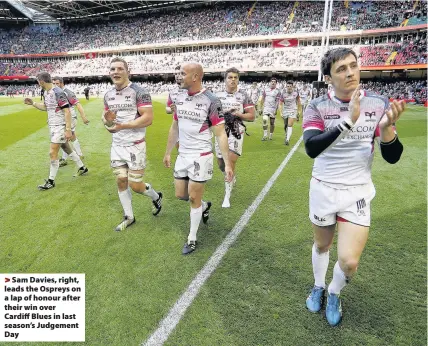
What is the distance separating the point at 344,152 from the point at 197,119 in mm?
2006

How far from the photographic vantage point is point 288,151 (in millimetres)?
10328

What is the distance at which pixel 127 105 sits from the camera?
4652 millimetres

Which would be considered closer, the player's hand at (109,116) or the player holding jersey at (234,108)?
the player's hand at (109,116)

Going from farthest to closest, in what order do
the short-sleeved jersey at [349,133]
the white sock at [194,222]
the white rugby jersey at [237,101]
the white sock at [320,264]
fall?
the white rugby jersey at [237,101] → the white sock at [194,222] → the white sock at [320,264] → the short-sleeved jersey at [349,133]

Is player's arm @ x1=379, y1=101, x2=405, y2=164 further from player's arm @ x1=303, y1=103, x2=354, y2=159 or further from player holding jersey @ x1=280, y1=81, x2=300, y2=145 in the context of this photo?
player holding jersey @ x1=280, y1=81, x2=300, y2=145

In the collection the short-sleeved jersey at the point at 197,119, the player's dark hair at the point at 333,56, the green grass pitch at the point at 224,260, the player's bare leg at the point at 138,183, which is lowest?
the green grass pitch at the point at 224,260

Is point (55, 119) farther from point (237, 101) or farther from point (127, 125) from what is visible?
point (237, 101)

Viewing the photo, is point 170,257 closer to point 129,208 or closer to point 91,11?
point 129,208

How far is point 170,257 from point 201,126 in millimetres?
1762

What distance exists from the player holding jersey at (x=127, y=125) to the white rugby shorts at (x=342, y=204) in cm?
276

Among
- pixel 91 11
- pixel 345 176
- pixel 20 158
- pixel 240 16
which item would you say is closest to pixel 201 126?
pixel 345 176

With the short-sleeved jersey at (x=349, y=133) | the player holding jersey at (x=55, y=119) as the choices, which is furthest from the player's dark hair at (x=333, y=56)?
the player holding jersey at (x=55, y=119)

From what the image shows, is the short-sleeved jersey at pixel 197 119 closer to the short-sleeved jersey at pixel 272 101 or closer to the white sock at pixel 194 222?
the white sock at pixel 194 222

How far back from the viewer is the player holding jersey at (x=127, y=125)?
14.6ft
